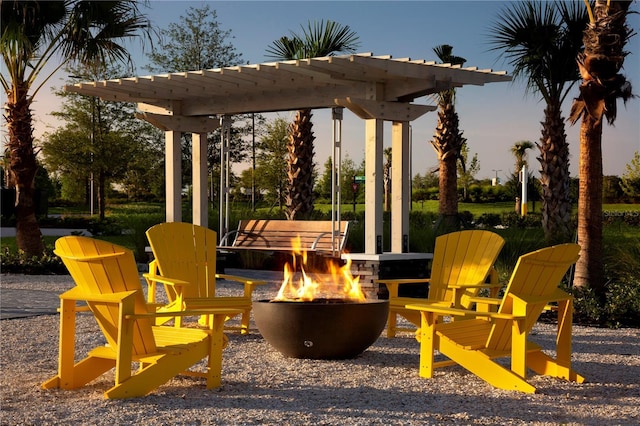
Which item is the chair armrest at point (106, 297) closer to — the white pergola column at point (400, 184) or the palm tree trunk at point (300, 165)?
the white pergola column at point (400, 184)

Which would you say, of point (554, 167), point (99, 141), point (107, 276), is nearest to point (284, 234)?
point (107, 276)

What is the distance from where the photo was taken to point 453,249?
6.88 m

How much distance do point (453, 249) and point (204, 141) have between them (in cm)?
565

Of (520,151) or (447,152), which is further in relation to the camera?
(520,151)

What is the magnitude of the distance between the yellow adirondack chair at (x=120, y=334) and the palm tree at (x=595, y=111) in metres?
5.16

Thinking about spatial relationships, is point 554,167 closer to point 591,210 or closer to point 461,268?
point 591,210

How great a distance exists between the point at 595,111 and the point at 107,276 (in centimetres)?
619

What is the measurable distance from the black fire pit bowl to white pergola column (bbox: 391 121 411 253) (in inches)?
144

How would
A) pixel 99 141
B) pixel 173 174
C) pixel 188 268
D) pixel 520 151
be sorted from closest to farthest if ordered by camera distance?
pixel 188 268 < pixel 173 174 < pixel 99 141 < pixel 520 151

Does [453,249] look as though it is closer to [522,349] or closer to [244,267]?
[522,349]

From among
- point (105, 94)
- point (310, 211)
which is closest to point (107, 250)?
point (105, 94)

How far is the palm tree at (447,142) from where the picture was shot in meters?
18.7

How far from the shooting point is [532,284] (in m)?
5.12

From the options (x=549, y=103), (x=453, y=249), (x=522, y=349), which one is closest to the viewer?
(x=522, y=349)
